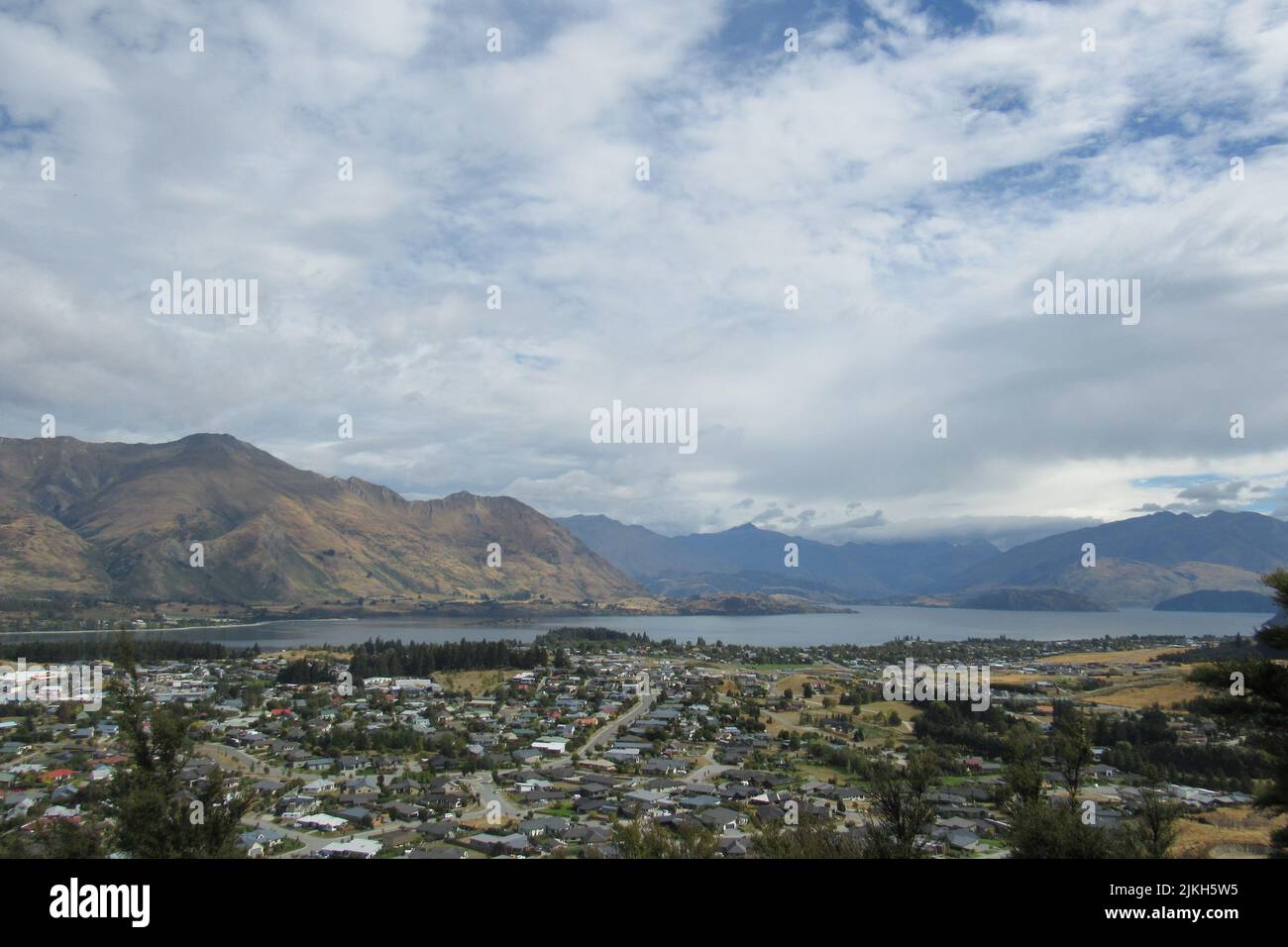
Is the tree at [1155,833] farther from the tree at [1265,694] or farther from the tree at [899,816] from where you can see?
the tree at [1265,694]

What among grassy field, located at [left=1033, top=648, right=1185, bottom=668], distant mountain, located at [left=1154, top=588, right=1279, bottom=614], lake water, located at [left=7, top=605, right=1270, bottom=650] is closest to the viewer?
grassy field, located at [left=1033, top=648, right=1185, bottom=668]

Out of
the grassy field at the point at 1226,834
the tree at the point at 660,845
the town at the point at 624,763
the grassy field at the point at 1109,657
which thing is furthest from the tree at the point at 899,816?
the grassy field at the point at 1109,657

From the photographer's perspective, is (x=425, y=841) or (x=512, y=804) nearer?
(x=425, y=841)

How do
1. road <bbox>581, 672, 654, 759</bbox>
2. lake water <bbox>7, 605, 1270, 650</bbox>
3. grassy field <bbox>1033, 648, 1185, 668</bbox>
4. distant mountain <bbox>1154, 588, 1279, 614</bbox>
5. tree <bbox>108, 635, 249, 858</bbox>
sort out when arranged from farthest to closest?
distant mountain <bbox>1154, 588, 1279, 614</bbox>, lake water <bbox>7, 605, 1270, 650</bbox>, grassy field <bbox>1033, 648, 1185, 668</bbox>, road <bbox>581, 672, 654, 759</bbox>, tree <bbox>108, 635, 249, 858</bbox>

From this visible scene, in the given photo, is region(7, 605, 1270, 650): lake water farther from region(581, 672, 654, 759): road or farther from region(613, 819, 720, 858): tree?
region(613, 819, 720, 858): tree

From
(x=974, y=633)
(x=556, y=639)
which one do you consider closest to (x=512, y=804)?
(x=556, y=639)

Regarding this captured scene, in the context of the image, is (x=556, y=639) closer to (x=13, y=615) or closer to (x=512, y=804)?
(x=512, y=804)

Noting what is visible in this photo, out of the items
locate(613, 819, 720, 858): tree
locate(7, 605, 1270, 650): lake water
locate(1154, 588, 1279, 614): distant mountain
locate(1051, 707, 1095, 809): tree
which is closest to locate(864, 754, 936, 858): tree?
locate(613, 819, 720, 858): tree

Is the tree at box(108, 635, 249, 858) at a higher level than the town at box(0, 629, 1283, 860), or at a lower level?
higher
